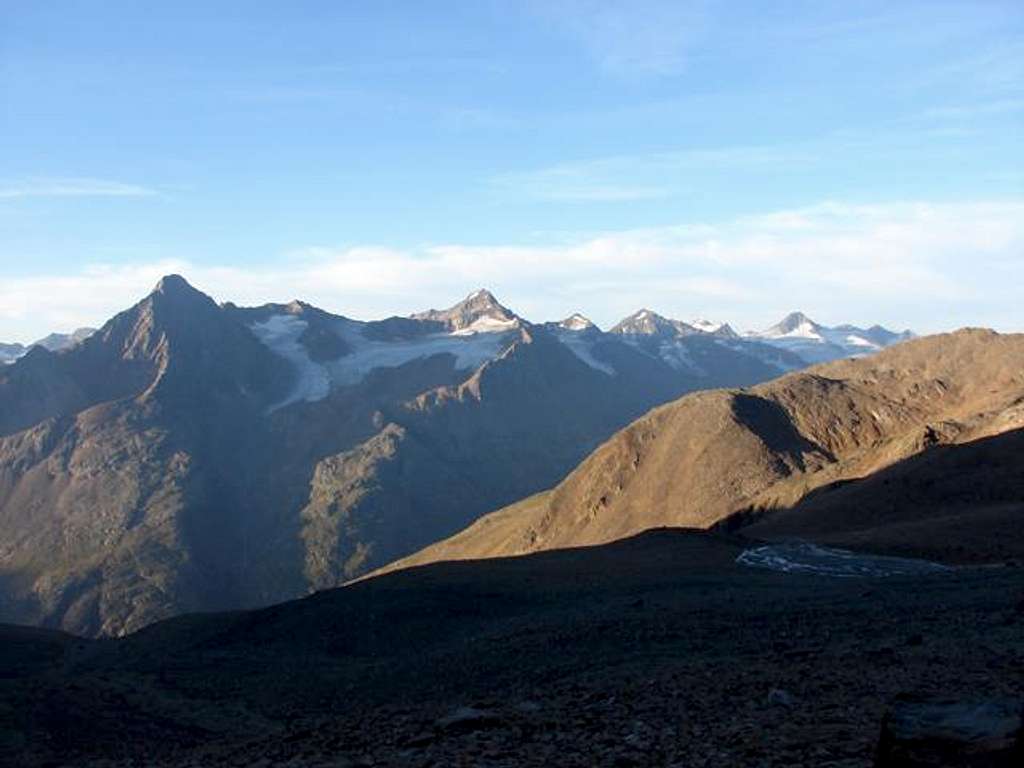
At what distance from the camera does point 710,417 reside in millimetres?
96750

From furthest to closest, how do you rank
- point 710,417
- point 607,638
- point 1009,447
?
point 710,417
point 1009,447
point 607,638

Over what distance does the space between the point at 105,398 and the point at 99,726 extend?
606 feet

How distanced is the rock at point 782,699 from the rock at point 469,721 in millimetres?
3116

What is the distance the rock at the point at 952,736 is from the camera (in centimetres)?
760

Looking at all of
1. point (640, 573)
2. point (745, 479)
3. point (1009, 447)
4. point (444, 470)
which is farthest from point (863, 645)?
point (444, 470)

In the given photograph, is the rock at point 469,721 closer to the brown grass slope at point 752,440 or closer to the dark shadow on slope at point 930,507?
the dark shadow on slope at point 930,507

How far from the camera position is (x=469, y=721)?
13.0 metres

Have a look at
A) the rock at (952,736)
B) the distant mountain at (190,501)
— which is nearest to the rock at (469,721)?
the rock at (952,736)

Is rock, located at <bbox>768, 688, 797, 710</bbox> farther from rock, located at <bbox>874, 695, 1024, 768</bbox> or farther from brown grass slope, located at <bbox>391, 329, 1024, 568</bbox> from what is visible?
brown grass slope, located at <bbox>391, 329, 1024, 568</bbox>

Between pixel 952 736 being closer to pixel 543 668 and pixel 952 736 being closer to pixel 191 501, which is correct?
pixel 543 668

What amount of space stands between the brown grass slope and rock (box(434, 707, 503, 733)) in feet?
218

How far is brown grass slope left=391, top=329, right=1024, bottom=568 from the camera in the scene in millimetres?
87562

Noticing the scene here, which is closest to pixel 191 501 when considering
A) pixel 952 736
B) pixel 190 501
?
pixel 190 501

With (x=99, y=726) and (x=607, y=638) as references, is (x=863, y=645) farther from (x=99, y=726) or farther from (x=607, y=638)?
(x=99, y=726)
